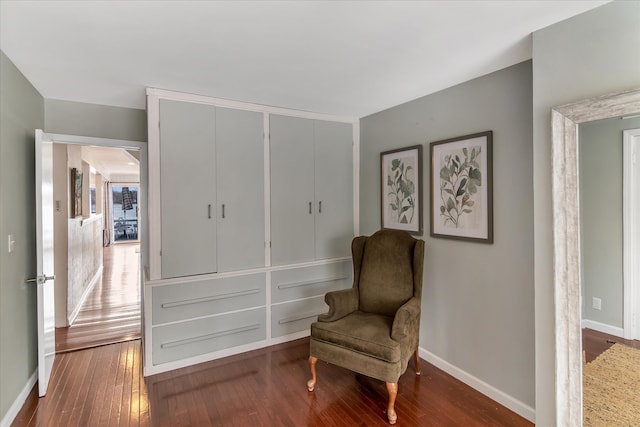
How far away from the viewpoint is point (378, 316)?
2.69 m

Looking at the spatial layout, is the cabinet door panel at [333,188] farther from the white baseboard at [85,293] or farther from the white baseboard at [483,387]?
the white baseboard at [85,293]

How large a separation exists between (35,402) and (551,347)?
11.2 ft

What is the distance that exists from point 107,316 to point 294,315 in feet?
8.35

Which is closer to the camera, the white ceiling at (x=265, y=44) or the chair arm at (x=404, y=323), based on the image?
the white ceiling at (x=265, y=44)

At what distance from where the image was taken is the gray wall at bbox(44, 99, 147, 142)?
115 inches

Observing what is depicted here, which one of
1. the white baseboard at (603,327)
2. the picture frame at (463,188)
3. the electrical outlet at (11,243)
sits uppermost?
the picture frame at (463,188)

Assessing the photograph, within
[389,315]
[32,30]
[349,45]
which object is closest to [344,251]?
[389,315]

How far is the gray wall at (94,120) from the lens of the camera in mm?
2916

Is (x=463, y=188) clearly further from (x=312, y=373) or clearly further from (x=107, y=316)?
(x=107, y=316)

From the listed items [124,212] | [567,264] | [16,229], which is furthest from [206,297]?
[124,212]

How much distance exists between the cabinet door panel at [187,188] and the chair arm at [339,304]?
3.58 ft

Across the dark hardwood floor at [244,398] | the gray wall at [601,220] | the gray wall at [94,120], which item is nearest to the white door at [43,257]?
the dark hardwood floor at [244,398]

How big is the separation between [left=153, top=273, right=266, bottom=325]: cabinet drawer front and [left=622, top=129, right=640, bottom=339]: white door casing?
2.64 m

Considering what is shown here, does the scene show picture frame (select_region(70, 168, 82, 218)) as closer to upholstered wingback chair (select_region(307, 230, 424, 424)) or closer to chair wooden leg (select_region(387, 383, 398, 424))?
upholstered wingback chair (select_region(307, 230, 424, 424))
